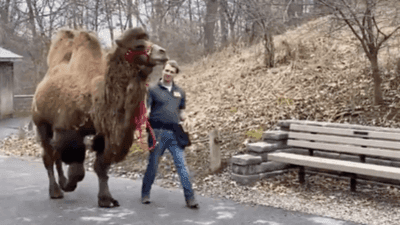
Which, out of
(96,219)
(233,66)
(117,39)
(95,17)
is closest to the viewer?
(117,39)

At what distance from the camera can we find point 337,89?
390 inches

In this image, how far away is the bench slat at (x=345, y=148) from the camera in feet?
20.3

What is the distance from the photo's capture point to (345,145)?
263 inches

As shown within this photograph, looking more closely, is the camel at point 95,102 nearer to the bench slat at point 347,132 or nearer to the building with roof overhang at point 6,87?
the bench slat at point 347,132

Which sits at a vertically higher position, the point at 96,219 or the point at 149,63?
the point at 149,63

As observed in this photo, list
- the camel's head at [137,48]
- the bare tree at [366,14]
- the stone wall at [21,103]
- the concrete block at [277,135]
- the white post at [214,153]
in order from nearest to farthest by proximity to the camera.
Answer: the camel's head at [137,48] < the white post at [214,153] < the concrete block at [277,135] < the bare tree at [366,14] < the stone wall at [21,103]

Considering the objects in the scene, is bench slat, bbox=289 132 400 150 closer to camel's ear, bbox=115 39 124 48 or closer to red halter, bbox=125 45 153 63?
red halter, bbox=125 45 153 63

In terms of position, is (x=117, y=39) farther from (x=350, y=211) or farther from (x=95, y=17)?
(x=95, y=17)

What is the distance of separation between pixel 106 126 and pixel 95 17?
1513 cm

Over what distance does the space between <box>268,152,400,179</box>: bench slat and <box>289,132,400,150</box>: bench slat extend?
411 mm

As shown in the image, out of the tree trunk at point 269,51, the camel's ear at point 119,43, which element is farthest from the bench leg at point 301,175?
the tree trunk at point 269,51

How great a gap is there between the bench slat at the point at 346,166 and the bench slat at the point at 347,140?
41 cm

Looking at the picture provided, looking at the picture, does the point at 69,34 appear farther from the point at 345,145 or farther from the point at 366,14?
the point at 366,14

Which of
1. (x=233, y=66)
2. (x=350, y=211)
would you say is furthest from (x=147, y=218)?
(x=233, y=66)
